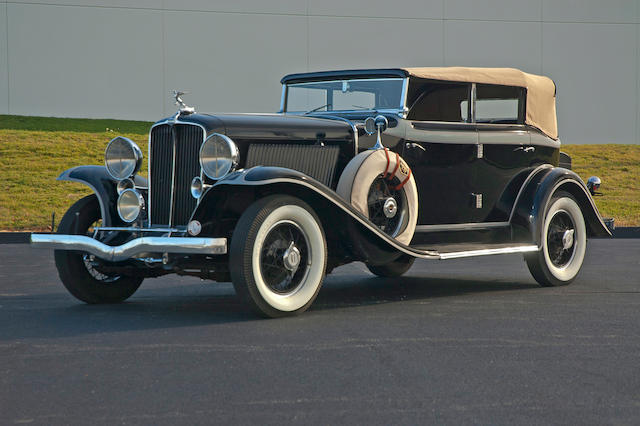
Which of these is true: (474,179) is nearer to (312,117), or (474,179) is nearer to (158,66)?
(312,117)

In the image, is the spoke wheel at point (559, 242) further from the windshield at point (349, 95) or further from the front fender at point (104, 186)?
the front fender at point (104, 186)

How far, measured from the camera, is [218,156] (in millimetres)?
6438

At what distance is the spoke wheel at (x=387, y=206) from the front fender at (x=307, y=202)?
0.33m

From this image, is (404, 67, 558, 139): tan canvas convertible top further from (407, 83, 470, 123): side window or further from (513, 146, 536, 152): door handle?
(513, 146, 536, 152): door handle

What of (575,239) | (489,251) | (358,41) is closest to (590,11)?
(358,41)

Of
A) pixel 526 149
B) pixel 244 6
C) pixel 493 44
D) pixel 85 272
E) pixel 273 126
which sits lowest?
pixel 85 272

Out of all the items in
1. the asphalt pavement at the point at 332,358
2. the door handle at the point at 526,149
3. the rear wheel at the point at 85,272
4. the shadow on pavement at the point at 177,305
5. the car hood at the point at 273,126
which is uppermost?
the car hood at the point at 273,126

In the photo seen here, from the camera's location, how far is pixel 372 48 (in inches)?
929

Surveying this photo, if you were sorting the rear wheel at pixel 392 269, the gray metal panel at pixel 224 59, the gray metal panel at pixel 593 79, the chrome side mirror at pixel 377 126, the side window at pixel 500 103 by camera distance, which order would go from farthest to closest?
the gray metal panel at pixel 593 79 < the gray metal panel at pixel 224 59 < the rear wheel at pixel 392 269 < the side window at pixel 500 103 < the chrome side mirror at pixel 377 126

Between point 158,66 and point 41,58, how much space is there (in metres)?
2.95

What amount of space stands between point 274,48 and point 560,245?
1585cm

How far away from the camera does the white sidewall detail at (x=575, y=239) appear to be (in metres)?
8.34

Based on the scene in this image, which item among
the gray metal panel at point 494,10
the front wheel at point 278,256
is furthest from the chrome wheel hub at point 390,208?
the gray metal panel at point 494,10

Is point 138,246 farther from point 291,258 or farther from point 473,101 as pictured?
point 473,101
